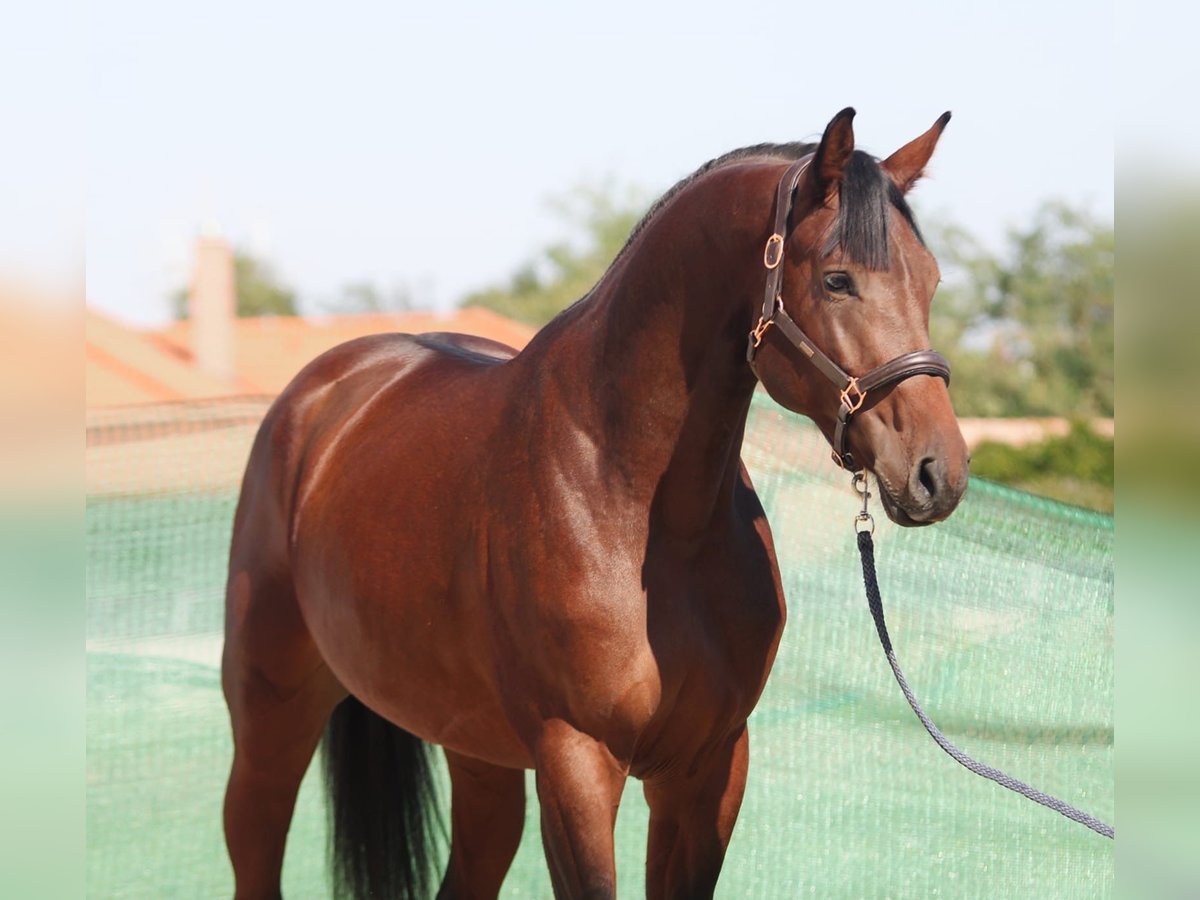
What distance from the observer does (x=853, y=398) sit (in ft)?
7.29

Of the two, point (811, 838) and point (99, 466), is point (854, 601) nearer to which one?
point (811, 838)

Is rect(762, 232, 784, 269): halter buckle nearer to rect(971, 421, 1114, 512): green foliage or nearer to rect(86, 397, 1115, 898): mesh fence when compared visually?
rect(86, 397, 1115, 898): mesh fence

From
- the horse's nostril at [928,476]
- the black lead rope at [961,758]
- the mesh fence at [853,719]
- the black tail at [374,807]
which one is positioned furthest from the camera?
the mesh fence at [853,719]

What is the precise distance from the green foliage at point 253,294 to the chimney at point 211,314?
16.7 m

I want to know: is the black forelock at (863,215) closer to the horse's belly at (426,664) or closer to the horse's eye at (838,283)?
the horse's eye at (838,283)

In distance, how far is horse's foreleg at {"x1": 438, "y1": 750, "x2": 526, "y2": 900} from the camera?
362 cm

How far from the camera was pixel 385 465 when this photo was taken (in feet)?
10.6

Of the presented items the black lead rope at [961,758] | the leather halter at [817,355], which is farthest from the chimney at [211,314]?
the leather halter at [817,355]

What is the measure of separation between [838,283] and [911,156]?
40 cm

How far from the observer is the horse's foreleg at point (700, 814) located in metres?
2.78

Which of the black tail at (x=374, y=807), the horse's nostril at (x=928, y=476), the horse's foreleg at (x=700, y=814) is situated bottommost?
the black tail at (x=374, y=807)

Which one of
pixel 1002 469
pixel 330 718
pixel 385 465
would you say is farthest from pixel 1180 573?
pixel 1002 469

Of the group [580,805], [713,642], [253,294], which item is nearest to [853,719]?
[713,642]

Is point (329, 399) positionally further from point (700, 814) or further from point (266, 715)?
point (700, 814)
